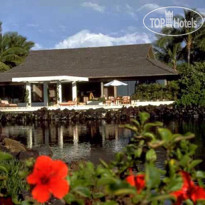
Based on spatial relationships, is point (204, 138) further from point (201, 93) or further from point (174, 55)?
point (174, 55)

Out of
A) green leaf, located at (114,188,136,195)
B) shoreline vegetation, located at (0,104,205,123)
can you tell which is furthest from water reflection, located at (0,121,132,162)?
green leaf, located at (114,188,136,195)

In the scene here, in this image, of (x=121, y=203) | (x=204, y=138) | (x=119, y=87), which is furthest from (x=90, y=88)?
(x=121, y=203)

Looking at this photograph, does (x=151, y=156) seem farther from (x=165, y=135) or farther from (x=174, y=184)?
(x=174, y=184)

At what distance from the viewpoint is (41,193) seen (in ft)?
4.34

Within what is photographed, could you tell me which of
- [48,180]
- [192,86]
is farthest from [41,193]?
[192,86]

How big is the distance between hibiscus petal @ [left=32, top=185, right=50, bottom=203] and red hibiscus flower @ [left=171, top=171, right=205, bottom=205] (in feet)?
1.36

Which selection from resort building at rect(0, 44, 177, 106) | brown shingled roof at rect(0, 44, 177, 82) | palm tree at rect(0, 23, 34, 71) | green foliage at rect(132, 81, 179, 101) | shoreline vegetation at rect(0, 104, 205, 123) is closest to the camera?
shoreline vegetation at rect(0, 104, 205, 123)

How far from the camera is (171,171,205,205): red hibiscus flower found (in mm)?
1440

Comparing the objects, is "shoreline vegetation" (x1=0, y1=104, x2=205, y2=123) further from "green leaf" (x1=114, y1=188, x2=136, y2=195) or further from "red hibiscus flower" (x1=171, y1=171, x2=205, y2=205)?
"green leaf" (x1=114, y1=188, x2=136, y2=195)

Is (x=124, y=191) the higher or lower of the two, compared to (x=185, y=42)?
lower

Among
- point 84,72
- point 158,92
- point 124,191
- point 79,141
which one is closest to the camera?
point 124,191

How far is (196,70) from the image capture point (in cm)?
3125

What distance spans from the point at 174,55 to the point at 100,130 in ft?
86.9

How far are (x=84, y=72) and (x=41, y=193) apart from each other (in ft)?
116
